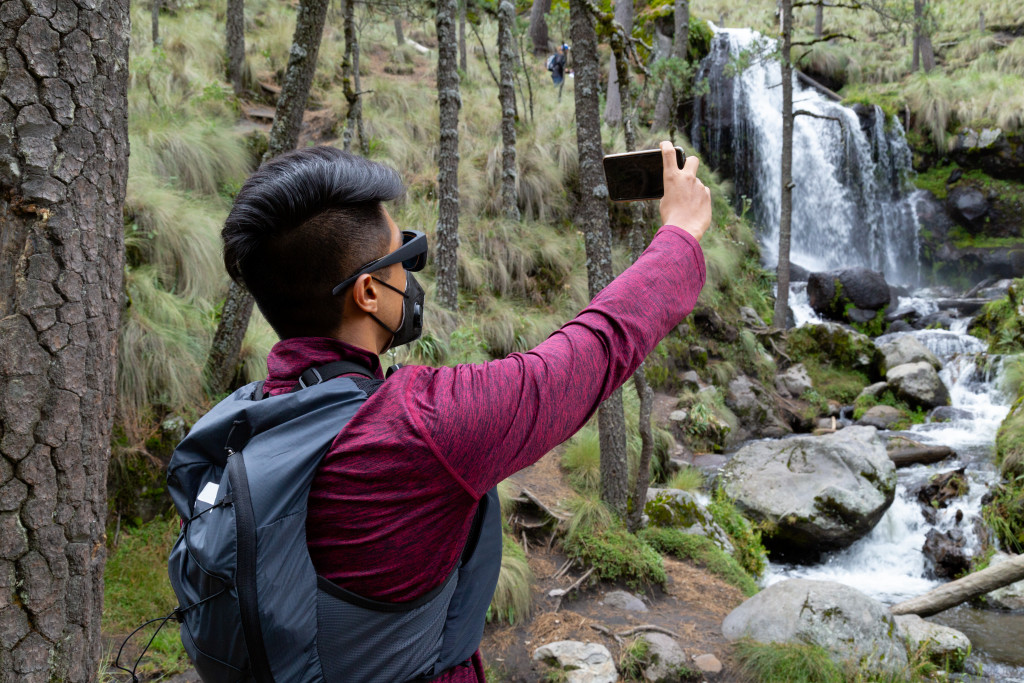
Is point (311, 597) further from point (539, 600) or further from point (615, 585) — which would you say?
point (615, 585)

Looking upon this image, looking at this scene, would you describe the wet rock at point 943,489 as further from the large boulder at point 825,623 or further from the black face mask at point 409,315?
the black face mask at point 409,315

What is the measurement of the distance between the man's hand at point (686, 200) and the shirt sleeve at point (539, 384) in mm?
120

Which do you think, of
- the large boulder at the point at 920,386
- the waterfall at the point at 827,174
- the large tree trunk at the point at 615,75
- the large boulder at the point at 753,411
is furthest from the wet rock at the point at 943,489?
the waterfall at the point at 827,174

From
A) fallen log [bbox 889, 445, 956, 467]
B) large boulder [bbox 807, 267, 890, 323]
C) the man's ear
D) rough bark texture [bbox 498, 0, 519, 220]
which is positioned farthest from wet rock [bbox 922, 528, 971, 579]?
large boulder [bbox 807, 267, 890, 323]

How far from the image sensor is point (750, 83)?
1836cm

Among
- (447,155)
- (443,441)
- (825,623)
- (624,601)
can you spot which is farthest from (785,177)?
(443,441)

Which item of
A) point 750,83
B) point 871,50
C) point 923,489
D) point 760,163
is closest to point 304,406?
point 923,489

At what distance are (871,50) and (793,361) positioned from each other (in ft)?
61.9

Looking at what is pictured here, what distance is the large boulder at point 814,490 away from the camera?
6.96 m

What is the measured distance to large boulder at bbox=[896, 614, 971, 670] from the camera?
4879mm

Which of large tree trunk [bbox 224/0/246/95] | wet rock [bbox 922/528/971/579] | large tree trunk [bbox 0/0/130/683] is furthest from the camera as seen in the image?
large tree trunk [bbox 224/0/246/95]

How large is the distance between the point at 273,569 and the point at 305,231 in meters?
0.55

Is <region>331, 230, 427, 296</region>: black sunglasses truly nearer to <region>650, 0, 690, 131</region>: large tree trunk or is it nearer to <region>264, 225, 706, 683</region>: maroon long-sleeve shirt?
<region>264, 225, 706, 683</region>: maroon long-sleeve shirt

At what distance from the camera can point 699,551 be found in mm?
6156
